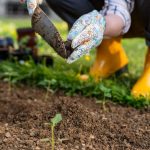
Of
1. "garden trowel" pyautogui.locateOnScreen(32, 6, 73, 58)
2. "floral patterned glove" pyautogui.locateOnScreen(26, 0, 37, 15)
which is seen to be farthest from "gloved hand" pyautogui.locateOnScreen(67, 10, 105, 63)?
"floral patterned glove" pyautogui.locateOnScreen(26, 0, 37, 15)

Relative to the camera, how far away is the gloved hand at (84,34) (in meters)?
2.22

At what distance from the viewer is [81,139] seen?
2012 mm

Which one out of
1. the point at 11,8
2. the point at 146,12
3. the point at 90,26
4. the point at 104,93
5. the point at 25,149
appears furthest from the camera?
the point at 11,8

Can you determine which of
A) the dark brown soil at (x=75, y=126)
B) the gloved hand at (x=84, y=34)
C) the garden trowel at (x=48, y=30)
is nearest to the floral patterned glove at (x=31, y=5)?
the garden trowel at (x=48, y=30)

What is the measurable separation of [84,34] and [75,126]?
1.26 ft

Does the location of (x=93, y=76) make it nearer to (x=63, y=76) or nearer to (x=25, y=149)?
(x=63, y=76)

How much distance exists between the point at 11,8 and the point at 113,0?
5144mm

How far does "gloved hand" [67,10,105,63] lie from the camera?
2.22 m

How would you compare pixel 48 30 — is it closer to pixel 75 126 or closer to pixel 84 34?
pixel 84 34

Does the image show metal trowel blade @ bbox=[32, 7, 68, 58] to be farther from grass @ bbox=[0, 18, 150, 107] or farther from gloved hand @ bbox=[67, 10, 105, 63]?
grass @ bbox=[0, 18, 150, 107]

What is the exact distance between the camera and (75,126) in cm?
214

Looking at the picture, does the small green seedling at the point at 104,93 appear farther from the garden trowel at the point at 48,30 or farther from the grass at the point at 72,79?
the garden trowel at the point at 48,30

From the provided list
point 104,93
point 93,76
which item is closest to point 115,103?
point 104,93

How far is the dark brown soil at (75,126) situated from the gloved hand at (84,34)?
23cm
